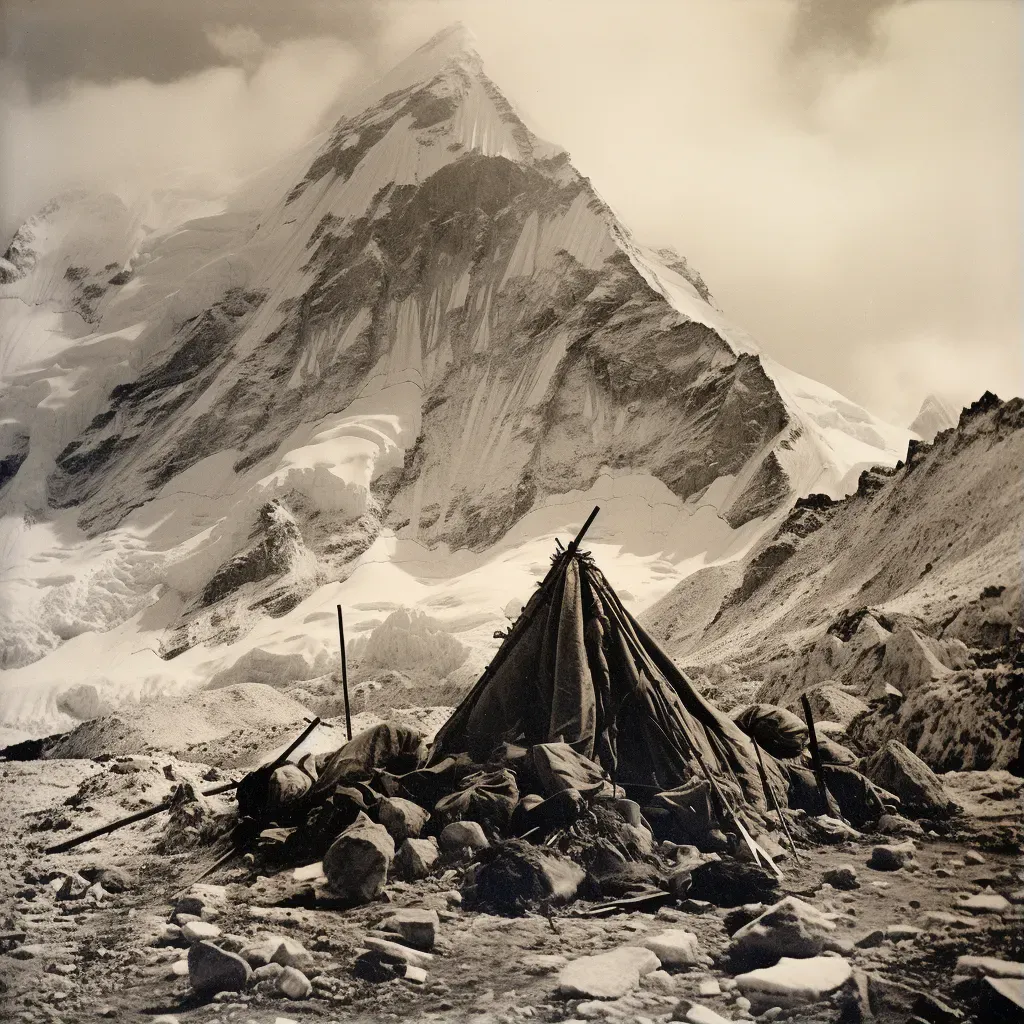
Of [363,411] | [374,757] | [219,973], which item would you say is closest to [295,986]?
[219,973]


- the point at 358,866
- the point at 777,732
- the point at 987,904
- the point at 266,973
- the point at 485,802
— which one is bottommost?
the point at 266,973

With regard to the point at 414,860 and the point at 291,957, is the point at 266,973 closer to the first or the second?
the point at 291,957

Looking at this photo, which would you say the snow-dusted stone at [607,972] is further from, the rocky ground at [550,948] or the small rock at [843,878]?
the small rock at [843,878]

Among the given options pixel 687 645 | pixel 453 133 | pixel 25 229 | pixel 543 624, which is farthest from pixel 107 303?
pixel 543 624

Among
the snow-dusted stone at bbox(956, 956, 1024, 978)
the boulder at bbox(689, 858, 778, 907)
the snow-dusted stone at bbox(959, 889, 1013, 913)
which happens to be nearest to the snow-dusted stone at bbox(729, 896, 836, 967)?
the boulder at bbox(689, 858, 778, 907)

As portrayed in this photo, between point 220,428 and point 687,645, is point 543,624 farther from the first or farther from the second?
point 220,428

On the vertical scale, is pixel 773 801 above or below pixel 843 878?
above
